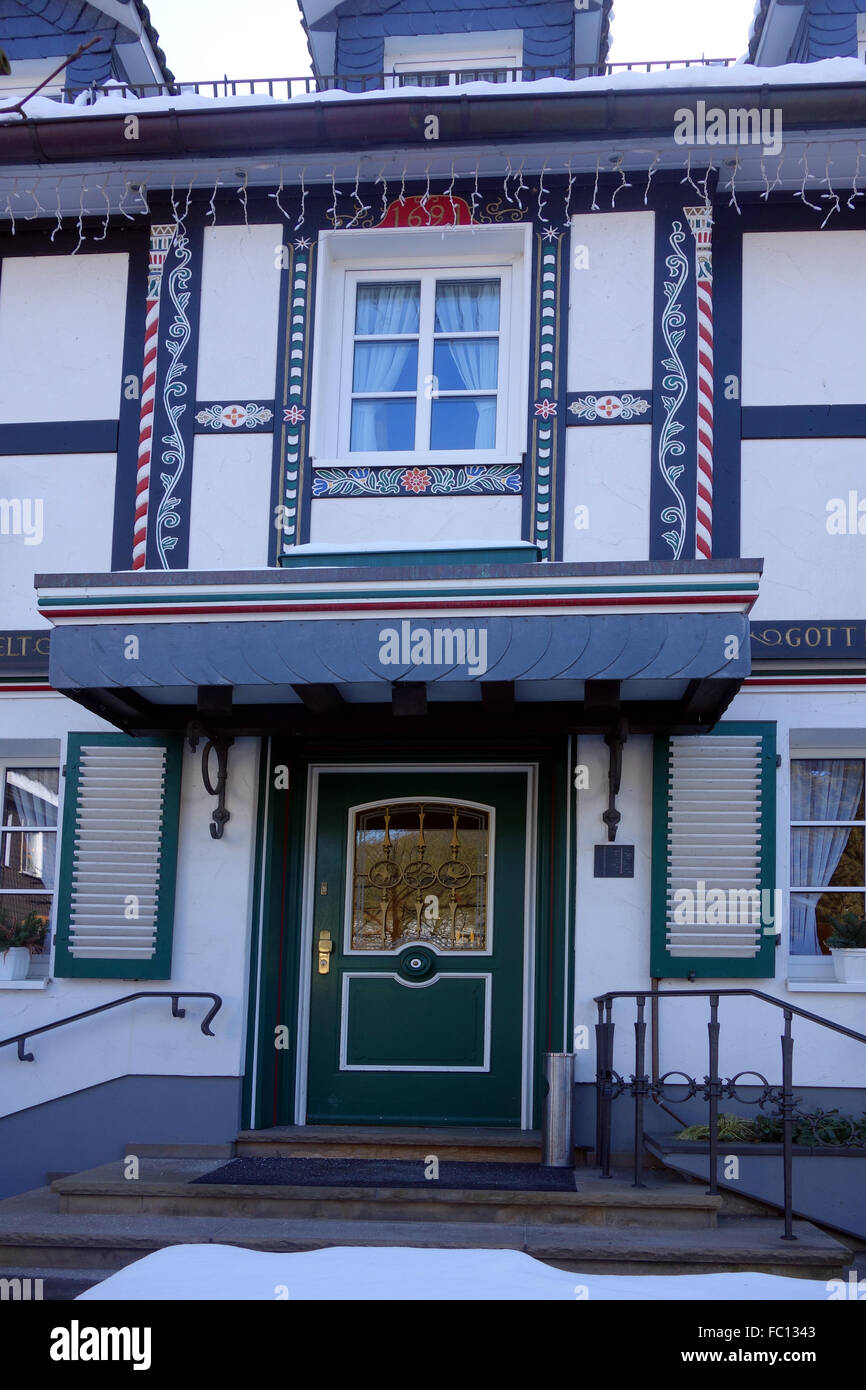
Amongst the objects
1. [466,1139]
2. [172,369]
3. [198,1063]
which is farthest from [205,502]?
[466,1139]

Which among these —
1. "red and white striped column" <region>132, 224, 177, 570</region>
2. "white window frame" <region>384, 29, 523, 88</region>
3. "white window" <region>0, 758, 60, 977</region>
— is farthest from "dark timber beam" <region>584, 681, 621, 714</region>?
"white window frame" <region>384, 29, 523, 88</region>

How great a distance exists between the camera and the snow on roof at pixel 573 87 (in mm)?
8680

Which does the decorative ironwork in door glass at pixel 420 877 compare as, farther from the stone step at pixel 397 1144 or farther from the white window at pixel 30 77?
the white window at pixel 30 77

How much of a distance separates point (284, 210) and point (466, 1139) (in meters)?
5.68

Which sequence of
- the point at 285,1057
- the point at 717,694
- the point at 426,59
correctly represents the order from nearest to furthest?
the point at 717,694 < the point at 285,1057 < the point at 426,59

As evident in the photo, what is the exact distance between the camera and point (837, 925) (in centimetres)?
834

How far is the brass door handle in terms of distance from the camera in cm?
881

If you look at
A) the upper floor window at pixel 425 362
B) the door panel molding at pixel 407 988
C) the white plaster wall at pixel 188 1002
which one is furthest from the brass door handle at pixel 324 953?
the upper floor window at pixel 425 362

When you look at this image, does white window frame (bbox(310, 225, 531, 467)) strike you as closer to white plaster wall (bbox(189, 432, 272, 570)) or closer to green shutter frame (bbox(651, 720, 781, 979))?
white plaster wall (bbox(189, 432, 272, 570))

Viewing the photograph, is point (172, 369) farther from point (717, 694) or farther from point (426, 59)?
point (717, 694)

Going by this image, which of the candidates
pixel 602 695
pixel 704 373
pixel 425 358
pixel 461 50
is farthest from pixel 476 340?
pixel 602 695

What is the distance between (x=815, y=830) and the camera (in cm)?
869

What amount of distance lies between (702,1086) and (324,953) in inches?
109

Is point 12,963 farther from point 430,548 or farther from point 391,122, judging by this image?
point 391,122
